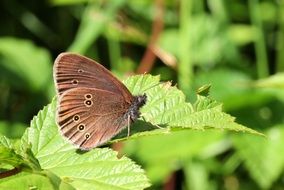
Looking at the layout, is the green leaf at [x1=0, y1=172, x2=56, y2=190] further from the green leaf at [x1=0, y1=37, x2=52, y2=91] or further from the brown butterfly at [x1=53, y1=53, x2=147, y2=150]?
the green leaf at [x1=0, y1=37, x2=52, y2=91]

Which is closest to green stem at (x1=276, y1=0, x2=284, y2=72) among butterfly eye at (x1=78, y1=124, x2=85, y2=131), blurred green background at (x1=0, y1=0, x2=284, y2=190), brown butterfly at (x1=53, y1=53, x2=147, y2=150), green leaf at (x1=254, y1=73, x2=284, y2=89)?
blurred green background at (x1=0, y1=0, x2=284, y2=190)

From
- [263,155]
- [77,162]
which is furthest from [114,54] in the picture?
[77,162]

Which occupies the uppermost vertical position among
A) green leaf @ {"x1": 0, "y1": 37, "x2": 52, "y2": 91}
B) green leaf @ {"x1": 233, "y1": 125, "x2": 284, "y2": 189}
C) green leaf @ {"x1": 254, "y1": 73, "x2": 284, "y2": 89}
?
green leaf @ {"x1": 0, "y1": 37, "x2": 52, "y2": 91}

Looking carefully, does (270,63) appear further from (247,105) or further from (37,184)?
(37,184)

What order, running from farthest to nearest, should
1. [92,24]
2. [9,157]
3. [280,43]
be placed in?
[280,43]
[92,24]
[9,157]

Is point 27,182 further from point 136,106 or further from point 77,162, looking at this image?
point 136,106

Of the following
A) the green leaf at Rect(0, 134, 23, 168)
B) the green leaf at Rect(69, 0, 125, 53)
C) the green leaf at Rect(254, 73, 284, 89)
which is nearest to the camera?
the green leaf at Rect(0, 134, 23, 168)

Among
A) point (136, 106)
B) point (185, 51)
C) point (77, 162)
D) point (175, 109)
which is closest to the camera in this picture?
point (77, 162)
